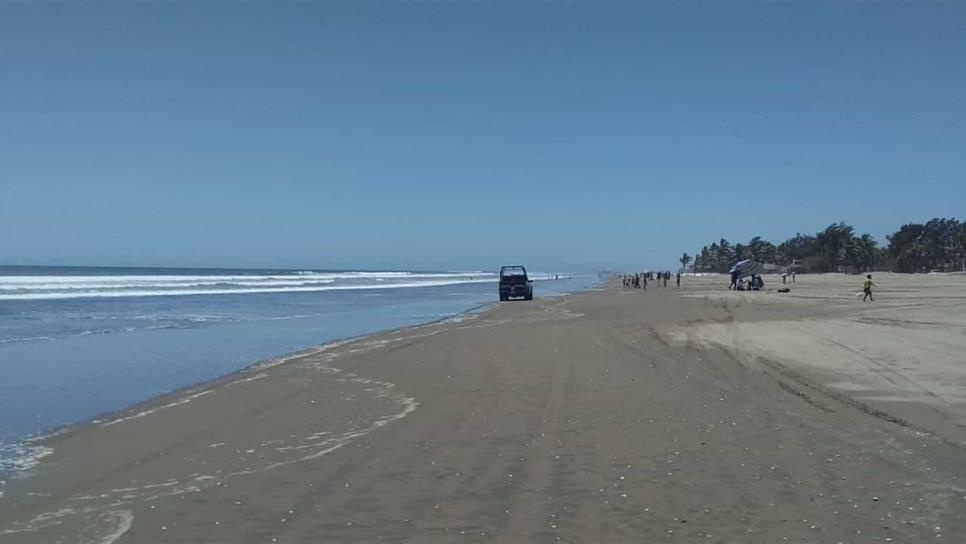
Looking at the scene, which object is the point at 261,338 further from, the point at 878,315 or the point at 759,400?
the point at 878,315

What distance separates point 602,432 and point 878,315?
20.1 metres

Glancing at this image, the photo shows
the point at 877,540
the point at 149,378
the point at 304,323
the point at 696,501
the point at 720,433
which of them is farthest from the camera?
the point at 304,323

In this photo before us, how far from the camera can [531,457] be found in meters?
7.56

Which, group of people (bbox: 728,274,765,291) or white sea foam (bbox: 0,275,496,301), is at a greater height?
group of people (bbox: 728,274,765,291)

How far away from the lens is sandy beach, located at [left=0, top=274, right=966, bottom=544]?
221 inches

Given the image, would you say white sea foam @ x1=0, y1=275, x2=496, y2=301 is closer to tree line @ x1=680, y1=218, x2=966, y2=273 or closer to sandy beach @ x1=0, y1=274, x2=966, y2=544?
sandy beach @ x1=0, y1=274, x2=966, y2=544

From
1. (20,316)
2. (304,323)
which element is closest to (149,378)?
(304,323)

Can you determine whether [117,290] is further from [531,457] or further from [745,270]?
[531,457]

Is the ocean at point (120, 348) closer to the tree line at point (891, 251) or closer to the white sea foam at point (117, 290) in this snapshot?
the white sea foam at point (117, 290)

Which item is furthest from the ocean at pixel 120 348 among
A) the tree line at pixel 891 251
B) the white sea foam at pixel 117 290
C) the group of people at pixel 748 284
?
the tree line at pixel 891 251

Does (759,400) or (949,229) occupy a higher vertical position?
(949,229)

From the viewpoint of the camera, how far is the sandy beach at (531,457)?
5605 millimetres

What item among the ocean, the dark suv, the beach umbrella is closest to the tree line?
the beach umbrella

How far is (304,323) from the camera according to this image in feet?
96.5
